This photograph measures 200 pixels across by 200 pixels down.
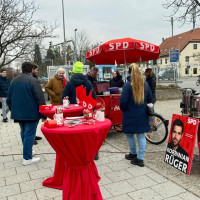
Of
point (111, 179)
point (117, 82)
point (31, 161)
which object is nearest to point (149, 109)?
point (111, 179)

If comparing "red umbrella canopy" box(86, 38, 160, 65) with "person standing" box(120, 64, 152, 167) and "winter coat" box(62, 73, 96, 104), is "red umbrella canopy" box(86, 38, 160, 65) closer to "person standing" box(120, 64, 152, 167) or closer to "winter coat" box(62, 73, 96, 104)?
"winter coat" box(62, 73, 96, 104)

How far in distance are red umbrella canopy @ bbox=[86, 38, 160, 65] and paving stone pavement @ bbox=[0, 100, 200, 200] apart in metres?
2.60

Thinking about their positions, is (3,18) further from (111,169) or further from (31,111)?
(111,169)

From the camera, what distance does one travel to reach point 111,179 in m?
3.50

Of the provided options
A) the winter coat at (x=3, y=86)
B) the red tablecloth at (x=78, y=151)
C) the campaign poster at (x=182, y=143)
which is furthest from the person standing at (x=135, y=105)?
the winter coat at (x=3, y=86)

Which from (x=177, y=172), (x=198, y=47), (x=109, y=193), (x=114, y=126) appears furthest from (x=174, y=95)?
(x=198, y=47)

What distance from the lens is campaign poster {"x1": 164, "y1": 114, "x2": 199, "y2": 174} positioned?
11.6 ft

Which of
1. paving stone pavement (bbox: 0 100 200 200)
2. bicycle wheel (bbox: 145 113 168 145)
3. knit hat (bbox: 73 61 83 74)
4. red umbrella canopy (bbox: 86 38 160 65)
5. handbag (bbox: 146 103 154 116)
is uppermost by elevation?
red umbrella canopy (bbox: 86 38 160 65)

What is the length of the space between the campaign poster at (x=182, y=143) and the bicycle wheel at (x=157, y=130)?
1.06 metres

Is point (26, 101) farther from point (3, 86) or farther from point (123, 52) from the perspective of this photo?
point (3, 86)

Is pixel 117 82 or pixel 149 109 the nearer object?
pixel 149 109

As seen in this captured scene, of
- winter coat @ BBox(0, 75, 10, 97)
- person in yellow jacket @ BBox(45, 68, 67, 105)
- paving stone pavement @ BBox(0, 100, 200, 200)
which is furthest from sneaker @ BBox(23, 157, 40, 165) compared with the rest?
winter coat @ BBox(0, 75, 10, 97)

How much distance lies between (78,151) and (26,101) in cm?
197

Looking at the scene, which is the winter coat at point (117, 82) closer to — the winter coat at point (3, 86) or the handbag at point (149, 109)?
the handbag at point (149, 109)
